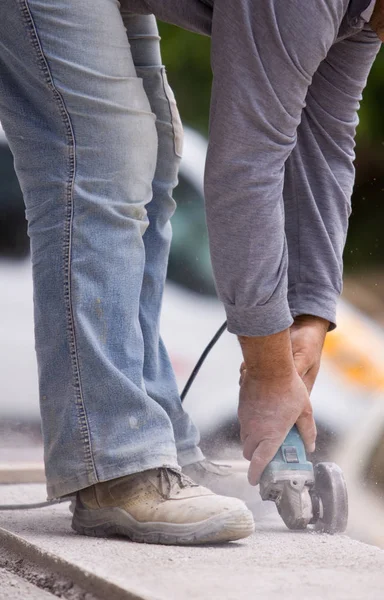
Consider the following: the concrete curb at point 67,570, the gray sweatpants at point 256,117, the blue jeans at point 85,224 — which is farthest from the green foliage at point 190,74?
the concrete curb at point 67,570

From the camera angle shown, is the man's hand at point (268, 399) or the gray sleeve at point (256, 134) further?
the man's hand at point (268, 399)

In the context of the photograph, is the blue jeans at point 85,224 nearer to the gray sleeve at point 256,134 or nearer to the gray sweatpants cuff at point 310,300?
the gray sleeve at point 256,134

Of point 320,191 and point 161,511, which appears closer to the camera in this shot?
point 161,511

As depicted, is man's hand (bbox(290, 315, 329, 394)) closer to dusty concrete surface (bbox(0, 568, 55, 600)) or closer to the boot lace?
the boot lace

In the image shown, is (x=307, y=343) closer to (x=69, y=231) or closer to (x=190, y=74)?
(x=69, y=231)

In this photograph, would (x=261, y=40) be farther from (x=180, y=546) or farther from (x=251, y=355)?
(x=180, y=546)

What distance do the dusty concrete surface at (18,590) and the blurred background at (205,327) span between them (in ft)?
4.16

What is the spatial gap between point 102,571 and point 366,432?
1890mm

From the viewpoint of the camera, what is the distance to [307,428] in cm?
146

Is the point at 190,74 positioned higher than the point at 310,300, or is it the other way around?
the point at 190,74

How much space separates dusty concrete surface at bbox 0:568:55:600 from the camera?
107cm

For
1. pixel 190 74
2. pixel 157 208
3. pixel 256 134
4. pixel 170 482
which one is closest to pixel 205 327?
pixel 190 74

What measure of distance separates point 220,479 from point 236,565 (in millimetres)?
608

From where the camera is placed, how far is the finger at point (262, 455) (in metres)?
1.41
